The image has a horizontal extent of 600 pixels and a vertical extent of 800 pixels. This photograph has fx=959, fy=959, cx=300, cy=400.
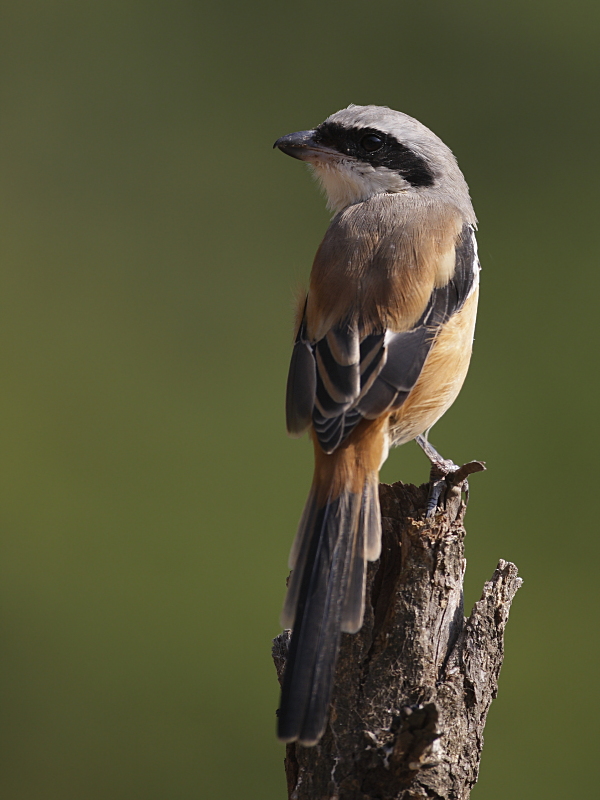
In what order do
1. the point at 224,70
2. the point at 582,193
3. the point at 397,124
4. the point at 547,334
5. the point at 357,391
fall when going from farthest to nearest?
the point at 224,70 < the point at 582,193 < the point at 547,334 < the point at 397,124 < the point at 357,391

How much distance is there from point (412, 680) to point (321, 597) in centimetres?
32

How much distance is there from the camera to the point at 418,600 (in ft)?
8.00

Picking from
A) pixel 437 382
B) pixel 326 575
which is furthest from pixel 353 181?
pixel 326 575

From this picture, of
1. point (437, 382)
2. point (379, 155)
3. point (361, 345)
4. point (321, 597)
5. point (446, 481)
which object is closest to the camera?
point (321, 597)

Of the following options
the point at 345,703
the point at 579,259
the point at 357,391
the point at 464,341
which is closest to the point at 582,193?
the point at 579,259

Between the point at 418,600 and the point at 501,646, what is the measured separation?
0.25 meters

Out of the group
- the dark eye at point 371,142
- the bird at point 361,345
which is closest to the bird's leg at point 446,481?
the bird at point 361,345

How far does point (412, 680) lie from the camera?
2361 mm

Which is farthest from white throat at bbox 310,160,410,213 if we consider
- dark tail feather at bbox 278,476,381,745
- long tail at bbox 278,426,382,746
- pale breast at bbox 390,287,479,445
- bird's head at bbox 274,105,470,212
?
dark tail feather at bbox 278,476,381,745

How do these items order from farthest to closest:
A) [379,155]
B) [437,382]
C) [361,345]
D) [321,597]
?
[379,155], [437,382], [361,345], [321,597]

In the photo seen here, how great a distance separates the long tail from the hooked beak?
1359mm

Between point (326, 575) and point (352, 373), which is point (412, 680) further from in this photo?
point (352, 373)

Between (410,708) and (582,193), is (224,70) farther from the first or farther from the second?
(410,708)

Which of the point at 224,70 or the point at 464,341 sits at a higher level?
the point at 224,70
